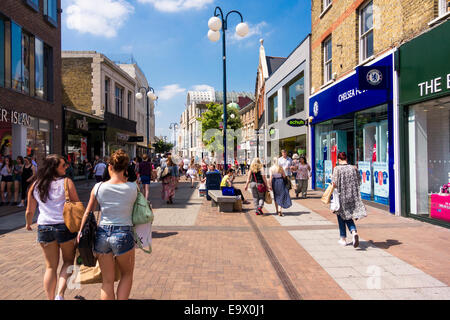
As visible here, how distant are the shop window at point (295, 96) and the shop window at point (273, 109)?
2.90m

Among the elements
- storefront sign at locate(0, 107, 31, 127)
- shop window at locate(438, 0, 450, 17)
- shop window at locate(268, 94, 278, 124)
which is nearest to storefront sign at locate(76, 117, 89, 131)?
storefront sign at locate(0, 107, 31, 127)

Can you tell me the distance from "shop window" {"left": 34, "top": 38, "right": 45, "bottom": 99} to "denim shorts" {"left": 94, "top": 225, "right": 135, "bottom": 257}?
15.2 m

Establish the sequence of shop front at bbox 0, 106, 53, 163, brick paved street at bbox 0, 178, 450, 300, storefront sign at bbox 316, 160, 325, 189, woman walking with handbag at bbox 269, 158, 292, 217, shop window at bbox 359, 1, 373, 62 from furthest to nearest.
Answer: storefront sign at bbox 316, 160, 325, 189 → shop front at bbox 0, 106, 53, 163 → shop window at bbox 359, 1, 373, 62 → woman walking with handbag at bbox 269, 158, 292, 217 → brick paved street at bbox 0, 178, 450, 300

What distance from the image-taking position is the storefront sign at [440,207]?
23.6ft

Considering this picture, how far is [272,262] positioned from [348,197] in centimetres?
187

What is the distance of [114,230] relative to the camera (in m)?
3.01

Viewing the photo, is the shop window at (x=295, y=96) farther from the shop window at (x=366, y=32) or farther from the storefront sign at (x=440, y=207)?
the storefront sign at (x=440, y=207)

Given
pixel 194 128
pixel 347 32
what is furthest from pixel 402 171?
pixel 194 128

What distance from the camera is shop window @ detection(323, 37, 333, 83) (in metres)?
14.1

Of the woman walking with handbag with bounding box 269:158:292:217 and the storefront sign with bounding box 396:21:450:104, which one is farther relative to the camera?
the woman walking with handbag with bounding box 269:158:292:217

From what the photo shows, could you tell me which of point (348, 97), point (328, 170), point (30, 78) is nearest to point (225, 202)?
point (348, 97)

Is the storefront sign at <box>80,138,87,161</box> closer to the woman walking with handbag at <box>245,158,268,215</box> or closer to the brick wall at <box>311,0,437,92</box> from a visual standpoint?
the brick wall at <box>311,0,437,92</box>

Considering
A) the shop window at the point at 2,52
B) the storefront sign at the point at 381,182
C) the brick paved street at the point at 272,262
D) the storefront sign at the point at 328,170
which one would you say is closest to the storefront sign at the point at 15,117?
the shop window at the point at 2,52

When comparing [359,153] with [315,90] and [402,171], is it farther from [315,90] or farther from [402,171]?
[315,90]
